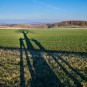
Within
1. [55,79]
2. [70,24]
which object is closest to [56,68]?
[55,79]

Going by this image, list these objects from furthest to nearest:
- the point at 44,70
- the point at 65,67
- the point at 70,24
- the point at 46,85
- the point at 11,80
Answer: the point at 70,24 → the point at 65,67 → the point at 44,70 → the point at 11,80 → the point at 46,85

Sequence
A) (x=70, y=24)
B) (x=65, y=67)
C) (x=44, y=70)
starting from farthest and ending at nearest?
(x=70, y=24) < (x=65, y=67) < (x=44, y=70)

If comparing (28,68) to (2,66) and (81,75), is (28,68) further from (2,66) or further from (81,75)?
(81,75)

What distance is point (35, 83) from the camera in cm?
1005

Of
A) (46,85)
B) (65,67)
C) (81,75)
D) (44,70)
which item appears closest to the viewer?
(46,85)

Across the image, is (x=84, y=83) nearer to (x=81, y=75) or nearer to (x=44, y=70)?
(x=81, y=75)

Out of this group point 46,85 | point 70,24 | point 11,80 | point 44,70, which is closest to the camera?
point 46,85

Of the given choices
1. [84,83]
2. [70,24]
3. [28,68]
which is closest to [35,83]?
[84,83]

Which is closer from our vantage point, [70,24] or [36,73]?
[36,73]

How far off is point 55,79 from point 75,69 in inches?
110

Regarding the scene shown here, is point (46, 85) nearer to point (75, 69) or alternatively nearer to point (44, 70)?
point (44, 70)

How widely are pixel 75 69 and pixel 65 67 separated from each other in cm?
78

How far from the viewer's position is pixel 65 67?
1369cm

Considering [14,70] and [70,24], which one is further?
[70,24]
